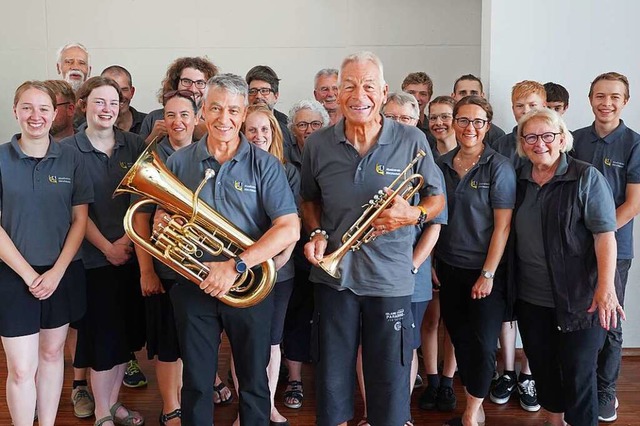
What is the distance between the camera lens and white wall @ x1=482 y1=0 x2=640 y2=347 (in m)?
3.92

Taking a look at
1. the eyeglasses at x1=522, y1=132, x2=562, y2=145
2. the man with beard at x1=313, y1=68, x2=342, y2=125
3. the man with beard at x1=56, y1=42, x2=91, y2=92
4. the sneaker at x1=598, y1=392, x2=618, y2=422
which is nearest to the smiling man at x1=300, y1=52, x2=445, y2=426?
the eyeglasses at x1=522, y1=132, x2=562, y2=145

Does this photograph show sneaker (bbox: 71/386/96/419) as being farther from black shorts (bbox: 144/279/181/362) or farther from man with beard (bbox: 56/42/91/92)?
man with beard (bbox: 56/42/91/92)

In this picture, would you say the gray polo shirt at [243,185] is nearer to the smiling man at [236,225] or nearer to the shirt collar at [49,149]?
the smiling man at [236,225]

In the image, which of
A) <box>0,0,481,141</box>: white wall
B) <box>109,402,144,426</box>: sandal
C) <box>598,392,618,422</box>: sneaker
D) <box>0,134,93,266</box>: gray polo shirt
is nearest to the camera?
<box>0,134,93,266</box>: gray polo shirt

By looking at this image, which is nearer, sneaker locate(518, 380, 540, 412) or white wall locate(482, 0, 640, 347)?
sneaker locate(518, 380, 540, 412)

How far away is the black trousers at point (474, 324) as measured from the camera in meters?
2.87

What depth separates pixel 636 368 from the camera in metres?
3.94

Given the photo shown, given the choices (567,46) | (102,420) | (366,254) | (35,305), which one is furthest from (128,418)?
(567,46)

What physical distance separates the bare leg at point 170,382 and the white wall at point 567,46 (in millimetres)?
2680

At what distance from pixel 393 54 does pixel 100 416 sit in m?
3.97

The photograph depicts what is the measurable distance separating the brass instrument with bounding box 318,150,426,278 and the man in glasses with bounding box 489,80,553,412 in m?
1.18

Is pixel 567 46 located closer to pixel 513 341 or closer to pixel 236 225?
pixel 513 341

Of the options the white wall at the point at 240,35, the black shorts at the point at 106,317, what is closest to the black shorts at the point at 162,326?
the black shorts at the point at 106,317

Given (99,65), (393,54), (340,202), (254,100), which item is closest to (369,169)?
(340,202)
